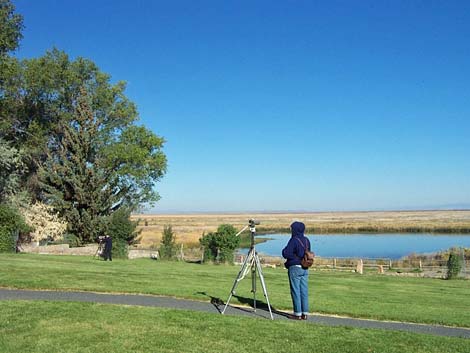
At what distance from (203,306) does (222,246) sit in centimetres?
1895

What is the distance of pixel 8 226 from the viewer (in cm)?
2581

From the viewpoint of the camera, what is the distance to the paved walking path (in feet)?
31.8

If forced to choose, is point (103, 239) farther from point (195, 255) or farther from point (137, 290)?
point (137, 290)

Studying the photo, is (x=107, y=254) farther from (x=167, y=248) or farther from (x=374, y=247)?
(x=374, y=247)

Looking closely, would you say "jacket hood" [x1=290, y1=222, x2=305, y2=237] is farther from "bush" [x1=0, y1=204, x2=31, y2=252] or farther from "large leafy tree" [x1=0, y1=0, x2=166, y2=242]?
"large leafy tree" [x1=0, y1=0, x2=166, y2=242]

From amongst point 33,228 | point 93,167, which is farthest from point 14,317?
point 93,167

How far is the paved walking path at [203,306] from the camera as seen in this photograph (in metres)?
9.69

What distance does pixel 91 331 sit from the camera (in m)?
8.00

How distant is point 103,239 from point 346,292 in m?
17.8

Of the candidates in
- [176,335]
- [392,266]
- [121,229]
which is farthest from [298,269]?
[392,266]

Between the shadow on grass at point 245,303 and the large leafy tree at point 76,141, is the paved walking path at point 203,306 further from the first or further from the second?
the large leafy tree at point 76,141

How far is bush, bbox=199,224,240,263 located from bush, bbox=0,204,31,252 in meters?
11.3

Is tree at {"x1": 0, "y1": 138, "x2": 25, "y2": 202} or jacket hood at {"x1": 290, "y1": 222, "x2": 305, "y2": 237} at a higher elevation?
tree at {"x1": 0, "y1": 138, "x2": 25, "y2": 202}

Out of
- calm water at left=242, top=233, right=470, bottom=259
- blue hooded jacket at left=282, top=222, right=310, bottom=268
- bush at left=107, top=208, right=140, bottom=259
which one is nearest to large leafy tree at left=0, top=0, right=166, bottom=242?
bush at left=107, top=208, right=140, bottom=259
